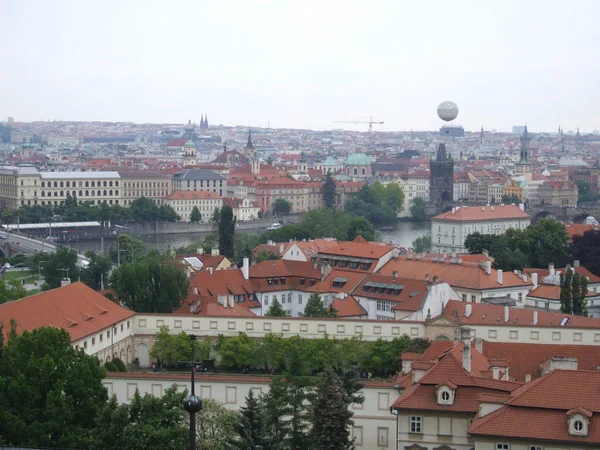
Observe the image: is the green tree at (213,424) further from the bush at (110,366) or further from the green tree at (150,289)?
the green tree at (150,289)

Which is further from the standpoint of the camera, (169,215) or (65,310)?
(169,215)

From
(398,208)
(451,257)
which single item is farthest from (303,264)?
(398,208)

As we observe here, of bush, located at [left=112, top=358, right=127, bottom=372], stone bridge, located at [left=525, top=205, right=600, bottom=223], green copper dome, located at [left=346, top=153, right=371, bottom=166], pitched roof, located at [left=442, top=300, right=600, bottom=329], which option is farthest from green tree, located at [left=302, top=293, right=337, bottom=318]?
green copper dome, located at [left=346, top=153, right=371, bottom=166]

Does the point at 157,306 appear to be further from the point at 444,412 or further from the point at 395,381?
the point at 444,412

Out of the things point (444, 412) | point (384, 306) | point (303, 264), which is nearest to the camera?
point (444, 412)

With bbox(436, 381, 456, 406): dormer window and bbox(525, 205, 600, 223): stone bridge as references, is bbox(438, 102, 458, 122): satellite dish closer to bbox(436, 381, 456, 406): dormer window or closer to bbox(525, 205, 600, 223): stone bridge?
bbox(525, 205, 600, 223): stone bridge

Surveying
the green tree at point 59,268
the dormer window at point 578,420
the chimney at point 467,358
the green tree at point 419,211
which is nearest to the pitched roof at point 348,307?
the green tree at point 59,268
